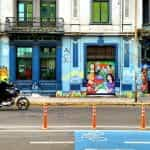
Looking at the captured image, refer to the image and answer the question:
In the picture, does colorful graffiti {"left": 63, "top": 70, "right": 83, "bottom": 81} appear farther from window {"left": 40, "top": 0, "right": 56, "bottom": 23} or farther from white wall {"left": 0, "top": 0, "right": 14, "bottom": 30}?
white wall {"left": 0, "top": 0, "right": 14, "bottom": 30}

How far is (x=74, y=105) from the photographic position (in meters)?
38.2

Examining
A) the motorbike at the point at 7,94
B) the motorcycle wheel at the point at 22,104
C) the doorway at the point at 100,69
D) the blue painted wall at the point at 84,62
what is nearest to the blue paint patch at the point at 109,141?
the motorbike at the point at 7,94

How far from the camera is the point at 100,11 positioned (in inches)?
1769

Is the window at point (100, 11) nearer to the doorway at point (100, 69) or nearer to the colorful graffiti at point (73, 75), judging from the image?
the doorway at point (100, 69)

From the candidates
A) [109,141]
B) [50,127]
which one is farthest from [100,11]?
[109,141]

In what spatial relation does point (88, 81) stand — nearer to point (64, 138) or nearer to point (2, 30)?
point (2, 30)

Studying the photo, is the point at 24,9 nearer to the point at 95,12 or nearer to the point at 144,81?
the point at 95,12

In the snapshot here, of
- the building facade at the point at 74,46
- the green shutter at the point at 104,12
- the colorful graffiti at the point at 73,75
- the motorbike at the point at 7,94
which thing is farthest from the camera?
the green shutter at the point at 104,12

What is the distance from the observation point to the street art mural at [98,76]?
44.8 meters

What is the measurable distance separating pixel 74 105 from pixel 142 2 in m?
10.6

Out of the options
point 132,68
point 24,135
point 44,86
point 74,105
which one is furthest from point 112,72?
point 24,135

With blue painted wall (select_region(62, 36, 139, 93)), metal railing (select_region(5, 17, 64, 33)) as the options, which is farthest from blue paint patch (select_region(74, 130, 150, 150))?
A: blue painted wall (select_region(62, 36, 139, 93))

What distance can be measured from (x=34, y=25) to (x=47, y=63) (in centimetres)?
260

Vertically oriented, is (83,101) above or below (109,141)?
below
